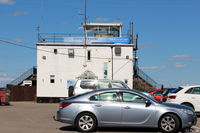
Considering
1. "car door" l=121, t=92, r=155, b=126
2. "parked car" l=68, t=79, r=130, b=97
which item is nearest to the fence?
"parked car" l=68, t=79, r=130, b=97

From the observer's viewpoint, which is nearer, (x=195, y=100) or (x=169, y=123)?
(x=169, y=123)

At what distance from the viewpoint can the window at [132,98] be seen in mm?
10695

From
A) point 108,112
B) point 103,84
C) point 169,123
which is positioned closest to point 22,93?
point 103,84

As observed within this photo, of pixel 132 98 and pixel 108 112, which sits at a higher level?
pixel 132 98

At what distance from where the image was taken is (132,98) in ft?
35.2

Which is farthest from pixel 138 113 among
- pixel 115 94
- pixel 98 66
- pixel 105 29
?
pixel 105 29

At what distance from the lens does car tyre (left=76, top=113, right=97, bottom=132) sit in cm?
1056

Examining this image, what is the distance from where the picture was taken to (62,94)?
116 feet

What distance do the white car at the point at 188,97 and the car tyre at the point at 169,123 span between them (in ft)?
16.9

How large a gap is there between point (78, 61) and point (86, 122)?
2483cm

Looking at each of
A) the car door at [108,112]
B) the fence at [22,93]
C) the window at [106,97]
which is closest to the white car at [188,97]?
the window at [106,97]

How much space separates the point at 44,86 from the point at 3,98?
787 centimetres

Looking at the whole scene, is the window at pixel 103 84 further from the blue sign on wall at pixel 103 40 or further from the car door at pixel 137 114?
the blue sign on wall at pixel 103 40

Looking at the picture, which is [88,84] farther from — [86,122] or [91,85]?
[86,122]
